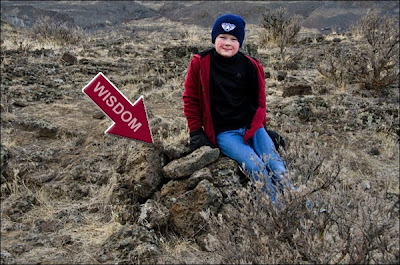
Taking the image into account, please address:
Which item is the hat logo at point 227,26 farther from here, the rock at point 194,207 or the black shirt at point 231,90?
the rock at point 194,207

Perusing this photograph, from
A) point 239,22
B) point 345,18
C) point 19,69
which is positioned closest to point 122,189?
point 239,22

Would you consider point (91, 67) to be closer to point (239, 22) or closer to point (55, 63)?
point (55, 63)

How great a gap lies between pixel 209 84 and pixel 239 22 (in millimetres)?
528

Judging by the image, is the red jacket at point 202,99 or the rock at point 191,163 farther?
the red jacket at point 202,99

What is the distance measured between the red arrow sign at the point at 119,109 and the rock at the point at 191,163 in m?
0.31

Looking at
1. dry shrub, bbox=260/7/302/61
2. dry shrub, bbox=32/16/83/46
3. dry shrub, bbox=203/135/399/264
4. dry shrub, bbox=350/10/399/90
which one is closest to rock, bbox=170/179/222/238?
dry shrub, bbox=203/135/399/264

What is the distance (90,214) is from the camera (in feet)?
10.2

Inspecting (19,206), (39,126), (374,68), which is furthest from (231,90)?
(374,68)

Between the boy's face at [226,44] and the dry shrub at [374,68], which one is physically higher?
the boy's face at [226,44]

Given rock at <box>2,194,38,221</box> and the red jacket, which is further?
the red jacket

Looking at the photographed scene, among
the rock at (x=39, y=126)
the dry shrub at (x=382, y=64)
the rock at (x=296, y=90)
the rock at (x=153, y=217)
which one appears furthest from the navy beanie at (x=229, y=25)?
the dry shrub at (x=382, y=64)

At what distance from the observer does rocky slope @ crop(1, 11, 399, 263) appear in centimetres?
204

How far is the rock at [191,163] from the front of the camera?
9.64 ft

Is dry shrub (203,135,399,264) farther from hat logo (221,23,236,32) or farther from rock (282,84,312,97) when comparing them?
rock (282,84,312,97)
